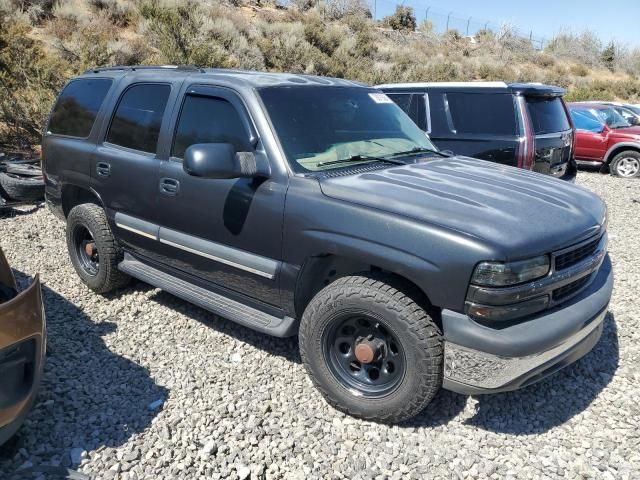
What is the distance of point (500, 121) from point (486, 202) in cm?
403

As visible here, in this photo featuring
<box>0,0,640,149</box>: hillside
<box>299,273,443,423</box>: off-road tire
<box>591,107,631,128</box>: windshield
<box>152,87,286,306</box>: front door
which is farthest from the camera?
<box>591,107,631,128</box>: windshield

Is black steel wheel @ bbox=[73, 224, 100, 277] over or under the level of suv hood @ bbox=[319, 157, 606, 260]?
under

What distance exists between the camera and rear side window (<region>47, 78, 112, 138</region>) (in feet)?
15.2

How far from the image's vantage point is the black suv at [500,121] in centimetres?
635

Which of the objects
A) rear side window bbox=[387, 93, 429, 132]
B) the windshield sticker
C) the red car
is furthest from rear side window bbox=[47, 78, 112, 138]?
the red car

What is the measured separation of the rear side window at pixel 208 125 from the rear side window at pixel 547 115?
4282mm

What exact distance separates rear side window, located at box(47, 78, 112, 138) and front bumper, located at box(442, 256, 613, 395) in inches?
140

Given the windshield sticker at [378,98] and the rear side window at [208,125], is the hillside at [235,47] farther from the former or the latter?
the windshield sticker at [378,98]

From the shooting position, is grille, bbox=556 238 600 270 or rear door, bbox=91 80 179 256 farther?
rear door, bbox=91 80 179 256

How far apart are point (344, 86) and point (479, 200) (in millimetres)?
1611

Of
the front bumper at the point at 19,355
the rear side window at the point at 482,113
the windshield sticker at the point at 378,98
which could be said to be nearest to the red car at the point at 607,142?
the rear side window at the point at 482,113

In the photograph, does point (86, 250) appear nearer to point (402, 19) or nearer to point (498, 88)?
point (498, 88)

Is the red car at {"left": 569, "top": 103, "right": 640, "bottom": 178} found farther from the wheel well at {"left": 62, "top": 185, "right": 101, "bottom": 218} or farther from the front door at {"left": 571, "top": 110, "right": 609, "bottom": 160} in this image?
the wheel well at {"left": 62, "top": 185, "right": 101, "bottom": 218}

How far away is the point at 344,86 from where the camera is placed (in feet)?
13.4
